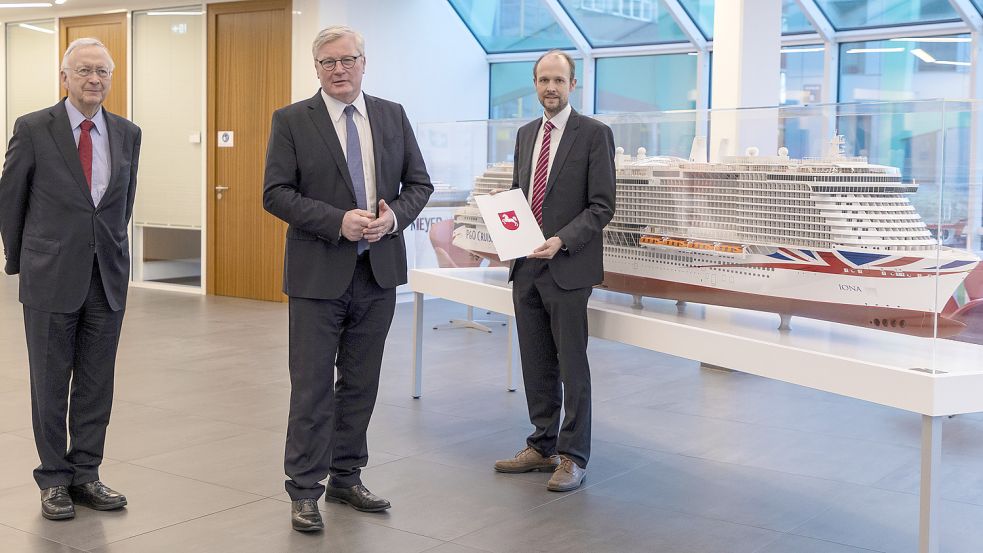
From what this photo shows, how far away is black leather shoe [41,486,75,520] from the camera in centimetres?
337

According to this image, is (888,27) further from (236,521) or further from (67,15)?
(67,15)

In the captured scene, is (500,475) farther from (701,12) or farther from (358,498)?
(701,12)

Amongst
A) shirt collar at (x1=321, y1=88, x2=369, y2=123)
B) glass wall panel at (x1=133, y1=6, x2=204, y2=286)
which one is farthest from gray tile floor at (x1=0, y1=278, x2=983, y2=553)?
glass wall panel at (x1=133, y1=6, x2=204, y2=286)

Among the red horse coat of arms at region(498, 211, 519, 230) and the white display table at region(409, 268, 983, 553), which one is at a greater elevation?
the red horse coat of arms at region(498, 211, 519, 230)

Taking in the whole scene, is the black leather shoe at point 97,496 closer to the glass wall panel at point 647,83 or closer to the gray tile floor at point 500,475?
the gray tile floor at point 500,475

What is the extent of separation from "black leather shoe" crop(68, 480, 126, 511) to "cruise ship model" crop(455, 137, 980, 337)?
2.07 meters

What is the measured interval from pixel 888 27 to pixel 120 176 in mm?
6856

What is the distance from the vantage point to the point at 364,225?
10.6 ft

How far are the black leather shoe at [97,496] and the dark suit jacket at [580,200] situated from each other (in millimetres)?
1724

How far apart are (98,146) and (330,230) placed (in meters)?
0.91

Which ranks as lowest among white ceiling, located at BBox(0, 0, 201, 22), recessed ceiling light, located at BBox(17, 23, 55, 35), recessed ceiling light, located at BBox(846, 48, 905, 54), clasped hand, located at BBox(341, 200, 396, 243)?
clasped hand, located at BBox(341, 200, 396, 243)

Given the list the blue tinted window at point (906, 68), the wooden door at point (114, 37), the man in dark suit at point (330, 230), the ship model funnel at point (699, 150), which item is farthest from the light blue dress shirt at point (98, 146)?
the wooden door at point (114, 37)

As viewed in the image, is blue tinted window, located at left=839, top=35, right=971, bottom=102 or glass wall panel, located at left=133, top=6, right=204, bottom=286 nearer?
blue tinted window, located at left=839, top=35, right=971, bottom=102

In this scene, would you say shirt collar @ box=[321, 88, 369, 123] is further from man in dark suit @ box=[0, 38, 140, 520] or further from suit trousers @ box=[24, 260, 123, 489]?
suit trousers @ box=[24, 260, 123, 489]
